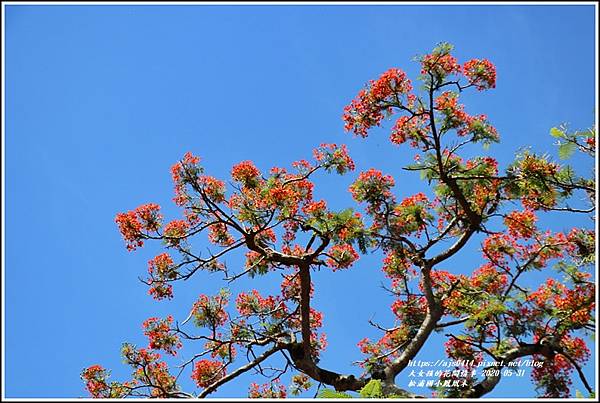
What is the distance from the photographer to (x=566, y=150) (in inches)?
353

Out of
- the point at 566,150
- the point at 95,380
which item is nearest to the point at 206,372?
the point at 95,380

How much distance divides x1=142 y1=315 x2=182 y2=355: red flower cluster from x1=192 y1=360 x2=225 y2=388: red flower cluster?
0.58 m

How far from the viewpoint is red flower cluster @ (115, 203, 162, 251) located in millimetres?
10250

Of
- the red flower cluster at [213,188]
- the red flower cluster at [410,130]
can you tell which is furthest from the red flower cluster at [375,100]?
the red flower cluster at [213,188]

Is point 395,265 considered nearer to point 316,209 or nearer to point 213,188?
point 316,209

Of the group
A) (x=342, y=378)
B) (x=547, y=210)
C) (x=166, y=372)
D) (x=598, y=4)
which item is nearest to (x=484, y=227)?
(x=547, y=210)

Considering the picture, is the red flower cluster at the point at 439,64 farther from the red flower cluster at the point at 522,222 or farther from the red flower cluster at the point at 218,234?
the red flower cluster at the point at 218,234

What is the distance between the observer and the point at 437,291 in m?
11.6

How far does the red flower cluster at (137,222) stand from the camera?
10250 mm

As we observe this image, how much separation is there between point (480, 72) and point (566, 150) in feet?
6.76

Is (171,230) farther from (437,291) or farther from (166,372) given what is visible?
(437,291)

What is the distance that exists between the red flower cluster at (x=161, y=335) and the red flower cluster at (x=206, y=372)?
0.58m

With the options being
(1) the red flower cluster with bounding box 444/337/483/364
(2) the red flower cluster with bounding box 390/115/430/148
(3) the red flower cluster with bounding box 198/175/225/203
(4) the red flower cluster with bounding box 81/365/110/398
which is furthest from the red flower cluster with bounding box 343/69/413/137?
(4) the red flower cluster with bounding box 81/365/110/398

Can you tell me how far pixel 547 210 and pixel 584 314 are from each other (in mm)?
2051
